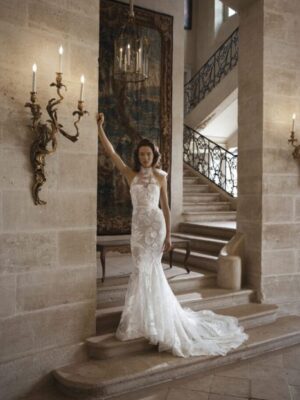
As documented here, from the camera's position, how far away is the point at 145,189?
3.87m

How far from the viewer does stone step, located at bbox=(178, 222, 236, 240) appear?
6328 mm

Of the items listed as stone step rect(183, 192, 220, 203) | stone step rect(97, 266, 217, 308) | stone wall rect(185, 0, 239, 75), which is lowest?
stone step rect(97, 266, 217, 308)

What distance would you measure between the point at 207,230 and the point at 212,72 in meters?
6.96

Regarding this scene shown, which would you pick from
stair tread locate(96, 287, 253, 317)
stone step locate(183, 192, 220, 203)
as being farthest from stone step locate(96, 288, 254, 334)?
stone step locate(183, 192, 220, 203)

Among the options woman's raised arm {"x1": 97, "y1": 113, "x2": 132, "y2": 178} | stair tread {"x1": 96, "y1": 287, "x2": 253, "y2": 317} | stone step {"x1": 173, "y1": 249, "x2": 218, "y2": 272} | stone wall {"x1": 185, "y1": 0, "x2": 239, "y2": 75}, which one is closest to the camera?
woman's raised arm {"x1": 97, "y1": 113, "x2": 132, "y2": 178}

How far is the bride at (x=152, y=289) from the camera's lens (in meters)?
3.69

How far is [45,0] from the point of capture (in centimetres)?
337

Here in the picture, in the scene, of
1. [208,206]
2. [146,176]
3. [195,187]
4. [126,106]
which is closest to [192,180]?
[195,187]

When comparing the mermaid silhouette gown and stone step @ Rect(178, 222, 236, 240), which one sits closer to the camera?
the mermaid silhouette gown

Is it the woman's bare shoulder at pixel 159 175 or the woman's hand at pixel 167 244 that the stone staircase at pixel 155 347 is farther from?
the woman's bare shoulder at pixel 159 175

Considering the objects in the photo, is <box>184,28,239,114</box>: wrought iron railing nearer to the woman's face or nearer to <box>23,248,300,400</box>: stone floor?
the woman's face

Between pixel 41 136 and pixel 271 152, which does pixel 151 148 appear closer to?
pixel 41 136

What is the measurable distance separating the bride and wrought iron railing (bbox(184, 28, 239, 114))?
7.87 m

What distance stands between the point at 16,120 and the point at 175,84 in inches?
186
